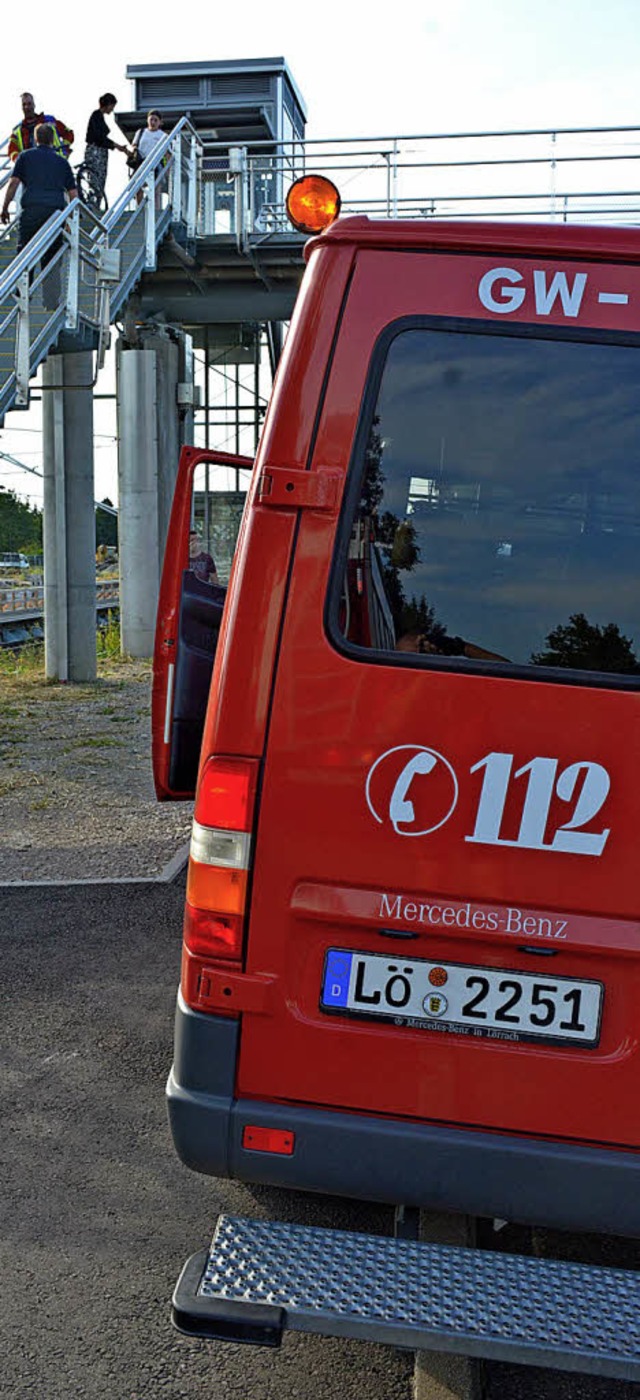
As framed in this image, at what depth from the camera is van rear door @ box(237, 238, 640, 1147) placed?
8.74 feet

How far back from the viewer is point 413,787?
2707mm

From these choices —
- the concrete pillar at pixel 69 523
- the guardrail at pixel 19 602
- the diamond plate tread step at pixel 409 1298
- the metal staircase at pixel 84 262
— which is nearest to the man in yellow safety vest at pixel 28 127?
the metal staircase at pixel 84 262

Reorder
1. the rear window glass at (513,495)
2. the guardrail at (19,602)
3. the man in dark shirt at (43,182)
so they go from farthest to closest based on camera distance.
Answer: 1. the guardrail at (19,602)
2. the man in dark shirt at (43,182)
3. the rear window glass at (513,495)

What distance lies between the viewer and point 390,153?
16.0m

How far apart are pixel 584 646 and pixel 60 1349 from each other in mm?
1987

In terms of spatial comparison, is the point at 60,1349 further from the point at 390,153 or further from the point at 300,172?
the point at 300,172

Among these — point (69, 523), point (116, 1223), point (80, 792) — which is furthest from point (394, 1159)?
point (69, 523)

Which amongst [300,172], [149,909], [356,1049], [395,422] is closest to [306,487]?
[395,422]

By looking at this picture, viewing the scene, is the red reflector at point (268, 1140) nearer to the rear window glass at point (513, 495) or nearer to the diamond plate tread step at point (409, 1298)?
the diamond plate tread step at point (409, 1298)

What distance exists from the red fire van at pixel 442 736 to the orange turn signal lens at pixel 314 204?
27.4 inches

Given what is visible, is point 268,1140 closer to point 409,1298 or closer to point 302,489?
point 409,1298

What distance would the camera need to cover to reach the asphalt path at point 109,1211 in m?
2.84

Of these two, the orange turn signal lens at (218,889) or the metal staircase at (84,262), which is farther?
the metal staircase at (84,262)

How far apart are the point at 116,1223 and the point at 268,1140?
0.91 m
